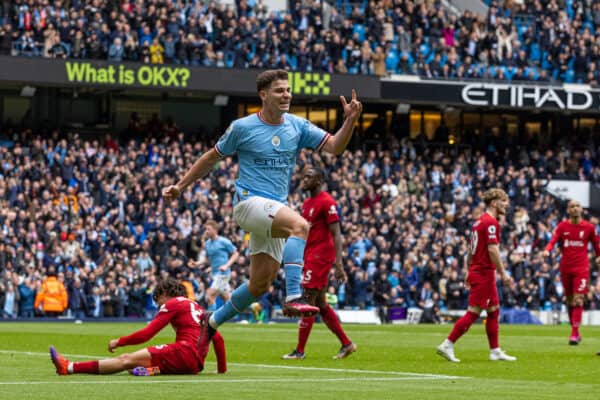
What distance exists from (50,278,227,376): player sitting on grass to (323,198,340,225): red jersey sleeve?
418 centimetres

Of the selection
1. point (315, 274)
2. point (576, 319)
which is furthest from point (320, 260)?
point (576, 319)

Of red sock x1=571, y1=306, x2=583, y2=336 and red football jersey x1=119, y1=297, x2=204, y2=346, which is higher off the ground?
red football jersey x1=119, y1=297, x2=204, y2=346

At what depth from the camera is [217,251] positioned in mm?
27312

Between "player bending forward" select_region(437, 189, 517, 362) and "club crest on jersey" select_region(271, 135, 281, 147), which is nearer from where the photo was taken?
"club crest on jersey" select_region(271, 135, 281, 147)

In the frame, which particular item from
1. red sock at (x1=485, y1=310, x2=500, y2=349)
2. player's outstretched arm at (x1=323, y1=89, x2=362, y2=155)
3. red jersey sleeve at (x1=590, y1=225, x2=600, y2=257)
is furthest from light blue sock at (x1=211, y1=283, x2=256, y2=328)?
red jersey sleeve at (x1=590, y1=225, x2=600, y2=257)

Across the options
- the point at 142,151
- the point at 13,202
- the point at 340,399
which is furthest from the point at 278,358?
the point at 142,151

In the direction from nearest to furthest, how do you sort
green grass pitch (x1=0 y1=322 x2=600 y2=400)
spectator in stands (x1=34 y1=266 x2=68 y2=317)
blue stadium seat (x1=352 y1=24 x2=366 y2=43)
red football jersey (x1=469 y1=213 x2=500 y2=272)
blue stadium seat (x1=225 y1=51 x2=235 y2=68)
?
green grass pitch (x1=0 y1=322 x2=600 y2=400)
red football jersey (x1=469 y1=213 x2=500 y2=272)
spectator in stands (x1=34 y1=266 x2=68 y2=317)
blue stadium seat (x1=225 y1=51 x2=235 y2=68)
blue stadium seat (x1=352 y1=24 x2=366 y2=43)

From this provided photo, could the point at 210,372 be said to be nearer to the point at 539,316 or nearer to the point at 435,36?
the point at 539,316

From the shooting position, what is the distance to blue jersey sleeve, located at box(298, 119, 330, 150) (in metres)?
12.7

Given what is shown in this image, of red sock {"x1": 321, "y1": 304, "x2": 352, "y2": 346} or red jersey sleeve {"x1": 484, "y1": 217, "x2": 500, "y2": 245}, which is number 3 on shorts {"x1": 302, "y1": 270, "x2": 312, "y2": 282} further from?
red jersey sleeve {"x1": 484, "y1": 217, "x2": 500, "y2": 245}

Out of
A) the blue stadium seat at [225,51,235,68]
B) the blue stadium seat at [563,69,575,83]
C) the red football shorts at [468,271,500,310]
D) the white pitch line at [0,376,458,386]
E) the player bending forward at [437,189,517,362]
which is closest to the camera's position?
the white pitch line at [0,376,458,386]

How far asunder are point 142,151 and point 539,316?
13.4m

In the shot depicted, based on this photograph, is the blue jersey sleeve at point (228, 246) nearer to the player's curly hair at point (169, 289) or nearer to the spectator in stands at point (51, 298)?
the spectator in stands at point (51, 298)

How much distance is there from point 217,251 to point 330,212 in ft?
35.3
